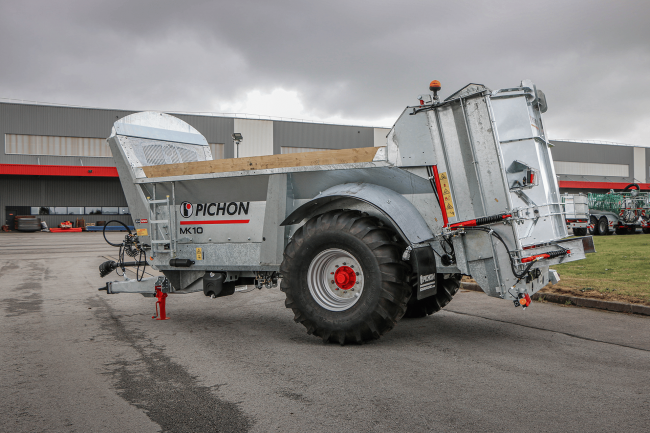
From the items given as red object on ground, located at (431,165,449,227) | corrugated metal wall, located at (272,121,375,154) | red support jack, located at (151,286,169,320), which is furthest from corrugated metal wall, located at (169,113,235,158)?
red object on ground, located at (431,165,449,227)

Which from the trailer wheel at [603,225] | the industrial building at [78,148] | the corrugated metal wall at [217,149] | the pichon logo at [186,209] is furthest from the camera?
the corrugated metal wall at [217,149]

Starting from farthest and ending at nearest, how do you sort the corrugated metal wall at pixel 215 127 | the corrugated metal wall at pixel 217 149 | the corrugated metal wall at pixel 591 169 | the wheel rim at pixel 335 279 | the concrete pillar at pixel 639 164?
the concrete pillar at pixel 639 164 → the corrugated metal wall at pixel 591 169 → the corrugated metal wall at pixel 217 149 → the corrugated metal wall at pixel 215 127 → the wheel rim at pixel 335 279

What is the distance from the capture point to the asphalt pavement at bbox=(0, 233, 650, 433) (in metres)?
3.39

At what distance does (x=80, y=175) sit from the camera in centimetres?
4134

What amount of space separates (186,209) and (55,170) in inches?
1541

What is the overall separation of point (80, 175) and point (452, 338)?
41510 millimetres

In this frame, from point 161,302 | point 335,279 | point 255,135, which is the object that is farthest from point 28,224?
point 335,279

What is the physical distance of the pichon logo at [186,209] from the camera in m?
6.94

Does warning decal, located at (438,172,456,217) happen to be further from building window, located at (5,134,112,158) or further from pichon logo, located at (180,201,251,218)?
building window, located at (5,134,112,158)

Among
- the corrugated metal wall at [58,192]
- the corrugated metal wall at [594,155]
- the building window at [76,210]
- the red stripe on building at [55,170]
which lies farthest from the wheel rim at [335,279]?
the corrugated metal wall at [594,155]

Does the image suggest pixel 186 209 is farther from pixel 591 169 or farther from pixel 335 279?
pixel 591 169

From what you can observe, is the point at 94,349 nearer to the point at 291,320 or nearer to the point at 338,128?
the point at 291,320

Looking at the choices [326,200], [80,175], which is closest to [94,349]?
[326,200]

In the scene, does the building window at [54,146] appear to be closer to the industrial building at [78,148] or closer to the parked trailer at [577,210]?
the industrial building at [78,148]
